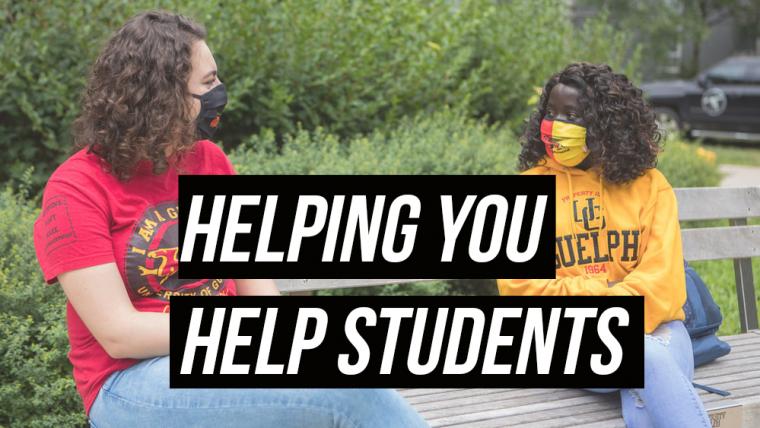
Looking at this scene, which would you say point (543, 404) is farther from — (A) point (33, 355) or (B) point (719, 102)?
(B) point (719, 102)

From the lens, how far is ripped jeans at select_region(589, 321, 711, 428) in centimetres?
279

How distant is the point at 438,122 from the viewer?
5.79 m

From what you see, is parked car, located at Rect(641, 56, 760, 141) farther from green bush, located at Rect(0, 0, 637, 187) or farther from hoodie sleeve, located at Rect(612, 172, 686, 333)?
hoodie sleeve, located at Rect(612, 172, 686, 333)

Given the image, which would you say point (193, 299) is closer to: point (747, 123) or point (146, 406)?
point (146, 406)

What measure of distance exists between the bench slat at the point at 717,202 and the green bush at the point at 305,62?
222 centimetres

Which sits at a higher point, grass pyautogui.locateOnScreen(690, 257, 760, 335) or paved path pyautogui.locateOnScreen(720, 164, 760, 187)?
grass pyautogui.locateOnScreen(690, 257, 760, 335)

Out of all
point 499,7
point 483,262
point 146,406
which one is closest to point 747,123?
point 499,7

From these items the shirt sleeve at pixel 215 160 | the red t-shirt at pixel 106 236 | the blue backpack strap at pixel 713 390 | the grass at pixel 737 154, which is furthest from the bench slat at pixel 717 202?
the grass at pixel 737 154

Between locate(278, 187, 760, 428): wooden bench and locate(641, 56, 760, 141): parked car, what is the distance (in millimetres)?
12222

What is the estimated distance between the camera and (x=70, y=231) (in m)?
2.30

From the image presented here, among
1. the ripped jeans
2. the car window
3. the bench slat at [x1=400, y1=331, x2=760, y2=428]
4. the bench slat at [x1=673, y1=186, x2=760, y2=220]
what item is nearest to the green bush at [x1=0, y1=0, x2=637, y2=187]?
the bench slat at [x1=673, y1=186, x2=760, y2=220]

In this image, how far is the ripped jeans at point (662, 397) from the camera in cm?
279

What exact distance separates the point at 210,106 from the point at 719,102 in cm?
1480

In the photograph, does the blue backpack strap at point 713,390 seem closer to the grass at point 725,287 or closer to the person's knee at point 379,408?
the person's knee at point 379,408
